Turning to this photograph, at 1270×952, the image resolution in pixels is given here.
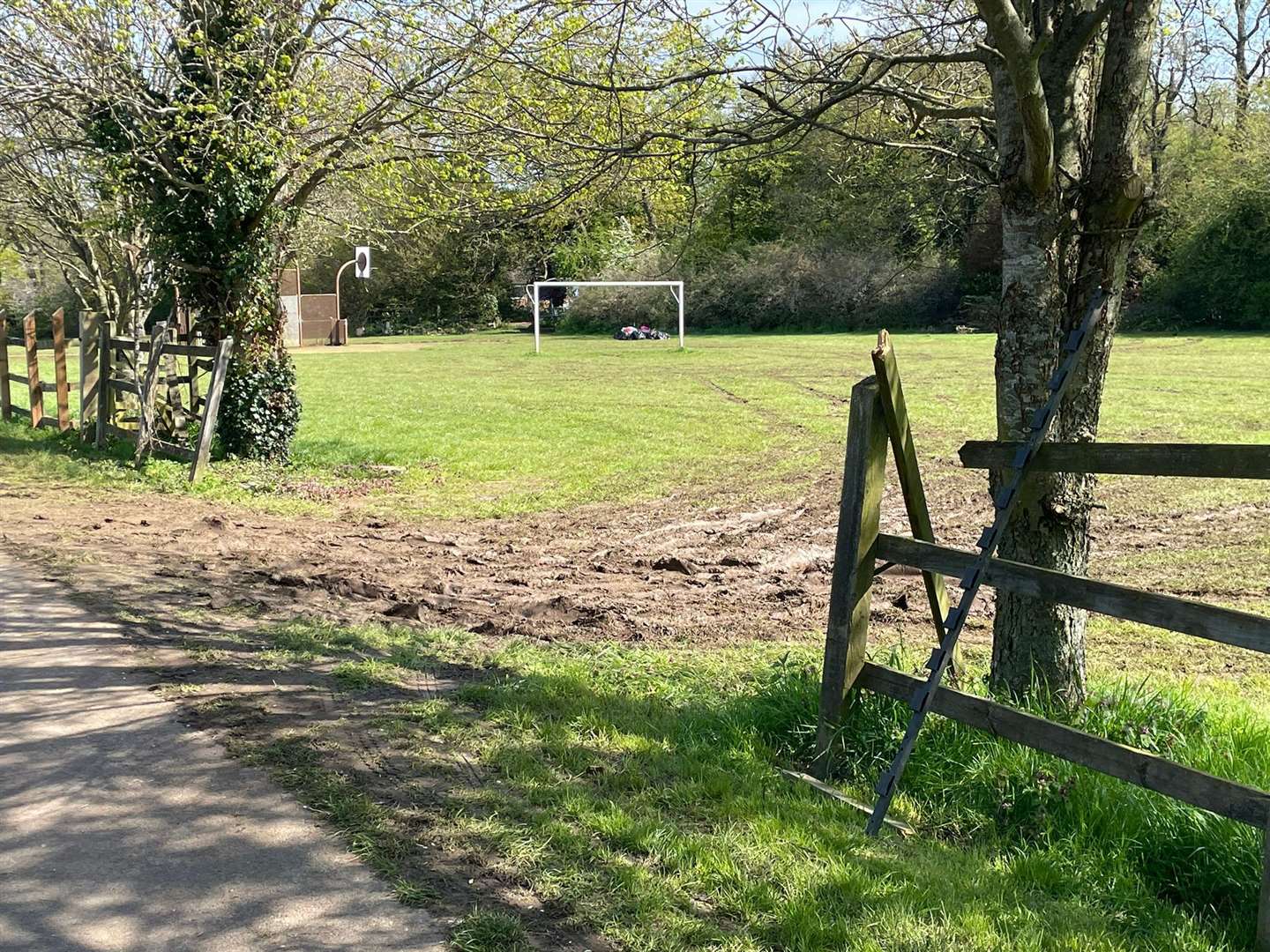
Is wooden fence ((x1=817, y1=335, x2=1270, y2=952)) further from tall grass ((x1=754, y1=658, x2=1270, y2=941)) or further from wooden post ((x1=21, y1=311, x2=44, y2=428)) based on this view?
wooden post ((x1=21, y1=311, x2=44, y2=428))

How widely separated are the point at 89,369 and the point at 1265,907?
16188 millimetres

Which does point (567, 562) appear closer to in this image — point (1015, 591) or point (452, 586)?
point (452, 586)

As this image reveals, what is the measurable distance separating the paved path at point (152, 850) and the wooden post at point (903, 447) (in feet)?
8.86

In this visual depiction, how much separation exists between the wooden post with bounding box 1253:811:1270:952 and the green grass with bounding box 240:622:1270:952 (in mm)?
129

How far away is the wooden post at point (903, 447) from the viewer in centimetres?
458

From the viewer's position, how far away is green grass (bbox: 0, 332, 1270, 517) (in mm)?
13234

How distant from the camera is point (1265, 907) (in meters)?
3.38

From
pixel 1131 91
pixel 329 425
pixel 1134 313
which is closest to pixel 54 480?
pixel 329 425

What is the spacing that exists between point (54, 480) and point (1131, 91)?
1289 cm

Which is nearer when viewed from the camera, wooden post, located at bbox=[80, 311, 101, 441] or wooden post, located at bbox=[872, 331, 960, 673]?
wooden post, located at bbox=[872, 331, 960, 673]

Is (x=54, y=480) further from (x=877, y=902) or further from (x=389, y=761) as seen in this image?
(x=877, y=902)

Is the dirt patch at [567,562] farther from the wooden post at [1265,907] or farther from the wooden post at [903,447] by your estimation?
the wooden post at [1265,907]

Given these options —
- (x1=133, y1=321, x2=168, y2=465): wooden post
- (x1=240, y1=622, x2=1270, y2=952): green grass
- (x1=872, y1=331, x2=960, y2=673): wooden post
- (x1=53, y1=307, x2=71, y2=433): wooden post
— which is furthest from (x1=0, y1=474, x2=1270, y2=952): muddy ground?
(x1=53, y1=307, x2=71, y2=433): wooden post

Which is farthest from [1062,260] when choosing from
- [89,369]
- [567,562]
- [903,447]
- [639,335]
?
[639,335]
